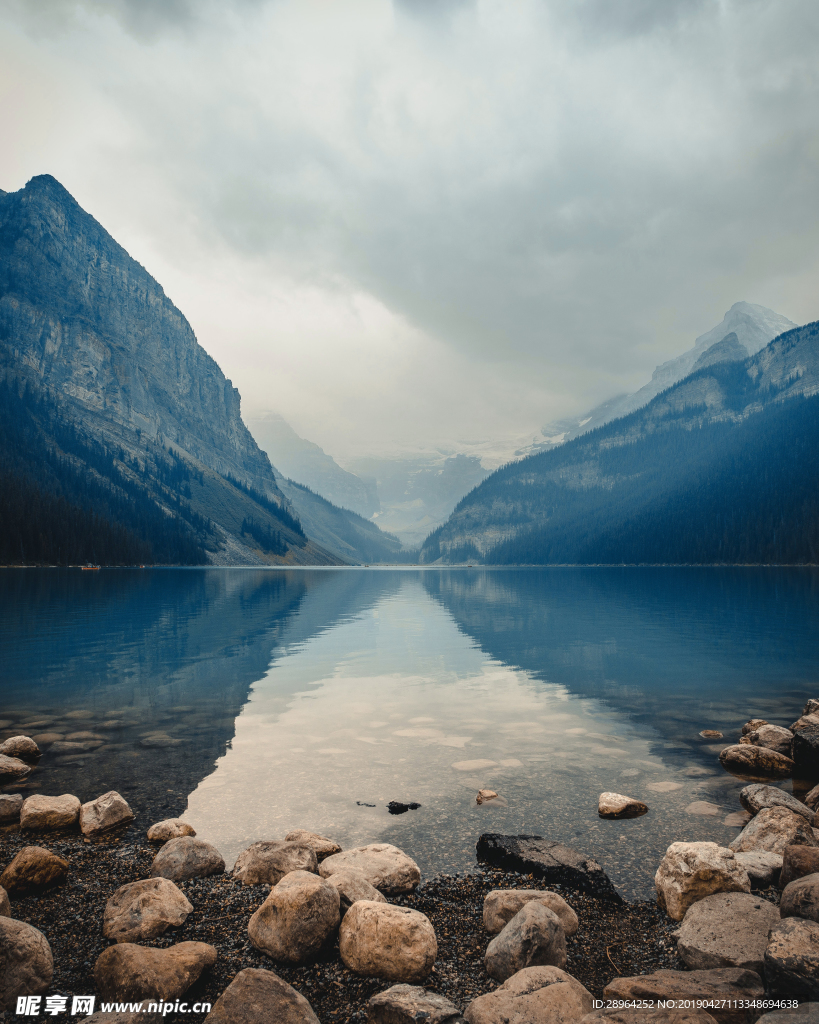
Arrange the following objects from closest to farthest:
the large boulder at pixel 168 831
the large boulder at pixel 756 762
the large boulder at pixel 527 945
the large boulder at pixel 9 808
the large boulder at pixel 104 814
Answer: the large boulder at pixel 527 945 < the large boulder at pixel 168 831 < the large boulder at pixel 104 814 < the large boulder at pixel 9 808 < the large boulder at pixel 756 762

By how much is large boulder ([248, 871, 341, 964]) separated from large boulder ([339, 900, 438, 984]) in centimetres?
27

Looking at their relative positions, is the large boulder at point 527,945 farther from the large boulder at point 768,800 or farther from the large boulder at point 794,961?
the large boulder at point 768,800

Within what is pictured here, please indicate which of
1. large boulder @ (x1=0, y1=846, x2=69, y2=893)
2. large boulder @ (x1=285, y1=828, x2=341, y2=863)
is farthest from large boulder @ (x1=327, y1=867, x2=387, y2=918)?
large boulder @ (x1=0, y1=846, x2=69, y2=893)

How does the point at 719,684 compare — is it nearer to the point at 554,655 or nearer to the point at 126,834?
the point at 554,655

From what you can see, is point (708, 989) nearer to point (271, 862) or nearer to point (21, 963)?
point (271, 862)

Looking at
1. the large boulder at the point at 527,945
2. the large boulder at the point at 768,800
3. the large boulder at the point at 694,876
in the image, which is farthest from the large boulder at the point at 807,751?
the large boulder at the point at 527,945

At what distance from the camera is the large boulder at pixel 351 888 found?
8.18m

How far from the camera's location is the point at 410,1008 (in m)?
5.90

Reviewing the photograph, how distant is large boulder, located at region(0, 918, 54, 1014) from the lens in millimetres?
6148

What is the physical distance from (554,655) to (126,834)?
29.1m

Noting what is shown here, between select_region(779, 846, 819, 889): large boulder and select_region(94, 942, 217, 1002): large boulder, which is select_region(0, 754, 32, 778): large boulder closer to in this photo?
select_region(94, 942, 217, 1002): large boulder

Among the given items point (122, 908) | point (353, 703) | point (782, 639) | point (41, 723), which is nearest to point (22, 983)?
point (122, 908)

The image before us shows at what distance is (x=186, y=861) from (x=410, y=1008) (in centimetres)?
538

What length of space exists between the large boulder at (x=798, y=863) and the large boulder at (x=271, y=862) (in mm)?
7610
